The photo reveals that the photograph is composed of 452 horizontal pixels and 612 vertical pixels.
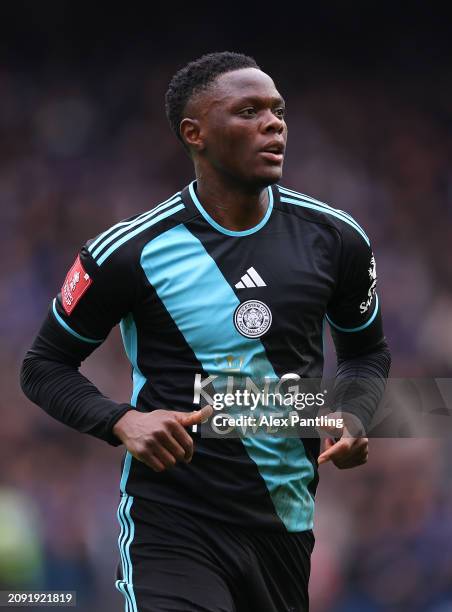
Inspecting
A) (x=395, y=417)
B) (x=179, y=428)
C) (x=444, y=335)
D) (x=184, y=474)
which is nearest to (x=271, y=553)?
(x=184, y=474)

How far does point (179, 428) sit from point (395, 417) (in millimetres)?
2057

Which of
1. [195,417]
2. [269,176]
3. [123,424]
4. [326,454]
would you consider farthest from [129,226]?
[326,454]

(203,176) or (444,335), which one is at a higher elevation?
(444,335)

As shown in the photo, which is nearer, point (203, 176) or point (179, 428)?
point (179, 428)

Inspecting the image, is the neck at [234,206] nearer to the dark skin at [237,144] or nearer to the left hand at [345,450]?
the dark skin at [237,144]

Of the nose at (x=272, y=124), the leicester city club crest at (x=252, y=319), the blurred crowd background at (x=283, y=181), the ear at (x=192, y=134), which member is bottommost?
the leicester city club crest at (x=252, y=319)

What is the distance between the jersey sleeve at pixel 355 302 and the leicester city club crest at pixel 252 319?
35 cm

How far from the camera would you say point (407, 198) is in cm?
818

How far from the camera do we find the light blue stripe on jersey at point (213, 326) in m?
4.23

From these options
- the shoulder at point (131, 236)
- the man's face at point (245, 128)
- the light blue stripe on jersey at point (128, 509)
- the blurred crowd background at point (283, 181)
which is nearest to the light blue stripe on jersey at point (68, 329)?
the light blue stripe on jersey at point (128, 509)

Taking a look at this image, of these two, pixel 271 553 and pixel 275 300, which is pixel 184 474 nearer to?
pixel 271 553

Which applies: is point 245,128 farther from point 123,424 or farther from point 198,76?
point 123,424

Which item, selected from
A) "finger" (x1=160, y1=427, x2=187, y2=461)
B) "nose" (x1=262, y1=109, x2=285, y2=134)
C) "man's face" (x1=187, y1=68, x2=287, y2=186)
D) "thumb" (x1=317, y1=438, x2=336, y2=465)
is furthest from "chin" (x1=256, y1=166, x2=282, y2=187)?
"finger" (x1=160, y1=427, x2=187, y2=461)

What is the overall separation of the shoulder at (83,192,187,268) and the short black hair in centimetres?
39
